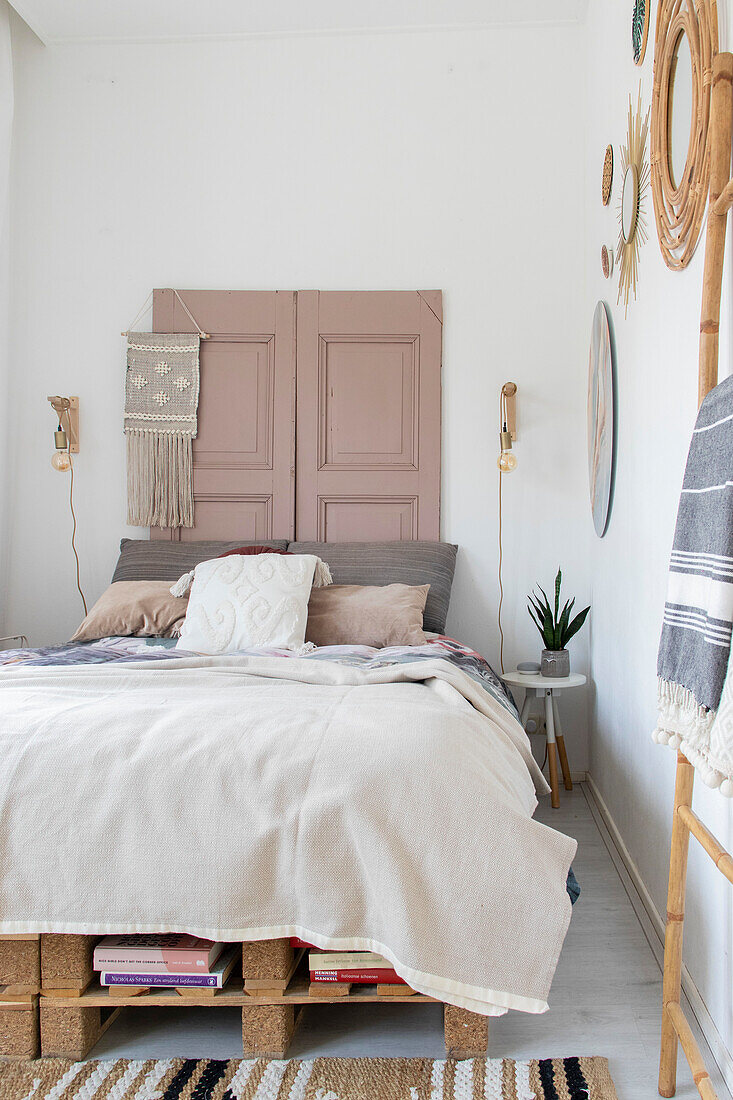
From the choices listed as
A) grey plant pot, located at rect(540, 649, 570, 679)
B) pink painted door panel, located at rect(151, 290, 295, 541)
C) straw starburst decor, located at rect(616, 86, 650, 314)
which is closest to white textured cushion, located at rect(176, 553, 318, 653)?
pink painted door panel, located at rect(151, 290, 295, 541)

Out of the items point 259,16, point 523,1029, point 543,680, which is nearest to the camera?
point 523,1029

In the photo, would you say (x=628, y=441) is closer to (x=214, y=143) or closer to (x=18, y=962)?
(x=18, y=962)

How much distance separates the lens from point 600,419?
115 inches

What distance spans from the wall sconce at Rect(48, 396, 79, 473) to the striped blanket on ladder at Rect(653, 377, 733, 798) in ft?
8.75

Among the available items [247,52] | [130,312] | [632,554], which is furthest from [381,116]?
[632,554]

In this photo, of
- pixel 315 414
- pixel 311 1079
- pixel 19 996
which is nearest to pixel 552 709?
pixel 315 414

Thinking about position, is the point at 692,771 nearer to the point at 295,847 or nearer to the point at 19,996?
the point at 295,847

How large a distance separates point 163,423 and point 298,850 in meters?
2.41

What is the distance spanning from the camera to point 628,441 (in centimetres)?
249

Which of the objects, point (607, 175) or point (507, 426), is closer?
point (607, 175)

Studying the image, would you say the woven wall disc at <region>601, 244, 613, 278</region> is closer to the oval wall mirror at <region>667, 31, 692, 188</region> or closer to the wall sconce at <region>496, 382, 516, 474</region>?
the wall sconce at <region>496, 382, 516, 474</region>

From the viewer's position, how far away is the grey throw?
3500mm

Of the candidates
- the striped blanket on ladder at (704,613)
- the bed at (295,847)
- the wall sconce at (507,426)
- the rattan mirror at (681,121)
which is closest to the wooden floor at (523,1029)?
the bed at (295,847)

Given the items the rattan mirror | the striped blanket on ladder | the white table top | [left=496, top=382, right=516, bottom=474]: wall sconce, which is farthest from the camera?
[left=496, top=382, right=516, bottom=474]: wall sconce
